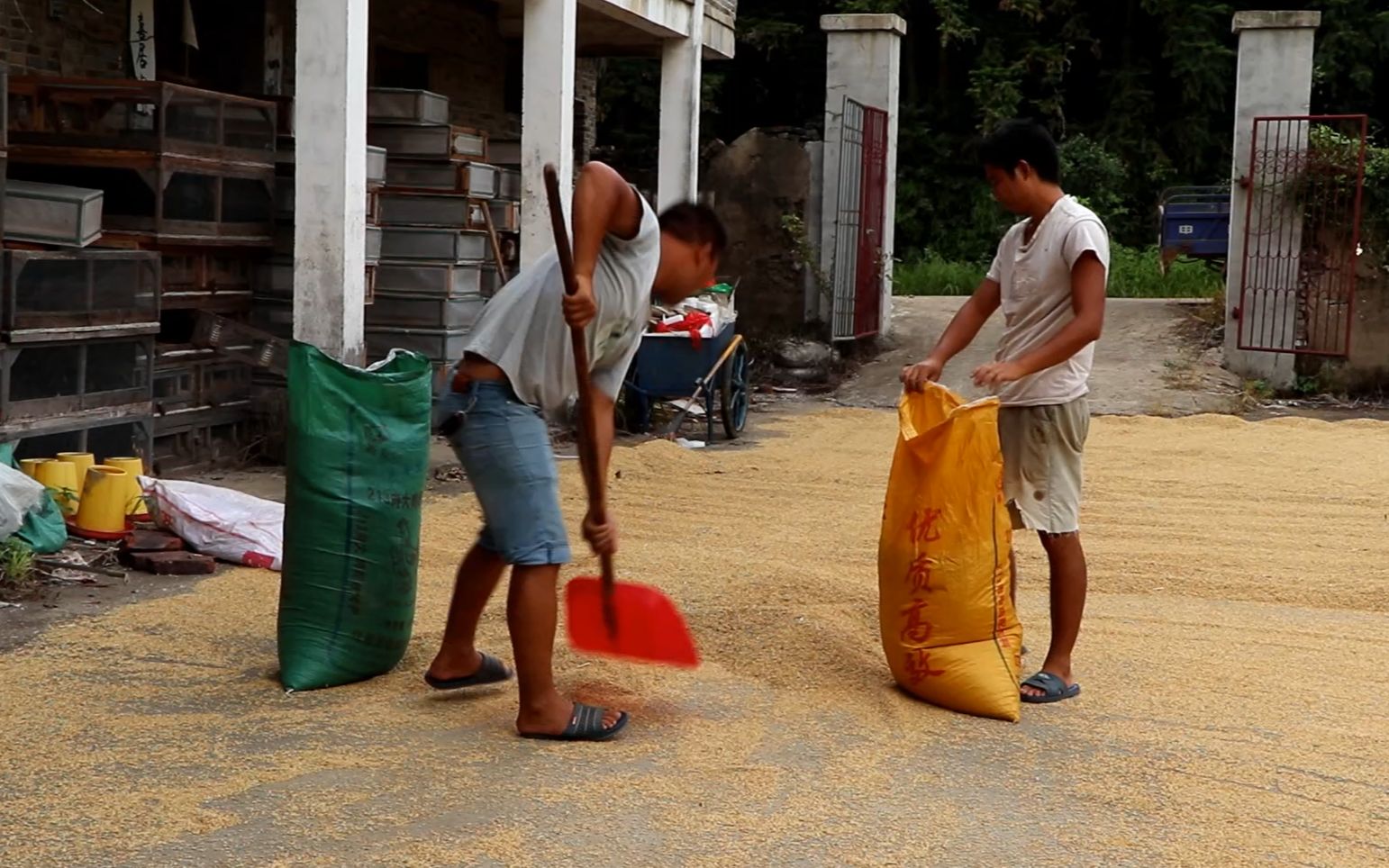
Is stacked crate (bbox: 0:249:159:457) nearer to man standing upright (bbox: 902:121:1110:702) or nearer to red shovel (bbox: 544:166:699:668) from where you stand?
red shovel (bbox: 544:166:699:668)

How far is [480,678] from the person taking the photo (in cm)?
473

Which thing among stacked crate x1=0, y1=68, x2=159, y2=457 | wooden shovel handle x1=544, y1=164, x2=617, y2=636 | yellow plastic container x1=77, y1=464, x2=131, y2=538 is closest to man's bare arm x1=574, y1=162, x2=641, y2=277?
wooden shovel handle x1=544, y1=164, x2=617, y2=636

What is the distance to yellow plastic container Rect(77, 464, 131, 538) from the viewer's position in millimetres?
6855

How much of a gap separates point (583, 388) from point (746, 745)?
3.26 feet

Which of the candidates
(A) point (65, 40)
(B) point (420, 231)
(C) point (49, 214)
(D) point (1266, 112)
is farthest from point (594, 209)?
(D) point (1266, 112)

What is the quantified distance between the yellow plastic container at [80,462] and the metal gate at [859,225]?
8998mm

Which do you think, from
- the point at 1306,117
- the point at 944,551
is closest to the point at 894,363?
the point at 1306,117

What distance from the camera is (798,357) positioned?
15.2 metres

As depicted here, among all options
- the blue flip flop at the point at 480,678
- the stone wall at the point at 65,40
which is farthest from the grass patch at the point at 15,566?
the stone wall at the point at 65,40

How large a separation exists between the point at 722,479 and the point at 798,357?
574cm

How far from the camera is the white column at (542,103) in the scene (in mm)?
10883

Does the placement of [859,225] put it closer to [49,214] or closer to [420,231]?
[420,231]

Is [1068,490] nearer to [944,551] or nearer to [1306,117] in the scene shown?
[944,551]

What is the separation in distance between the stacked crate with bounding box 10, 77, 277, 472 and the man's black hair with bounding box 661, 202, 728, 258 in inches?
167
